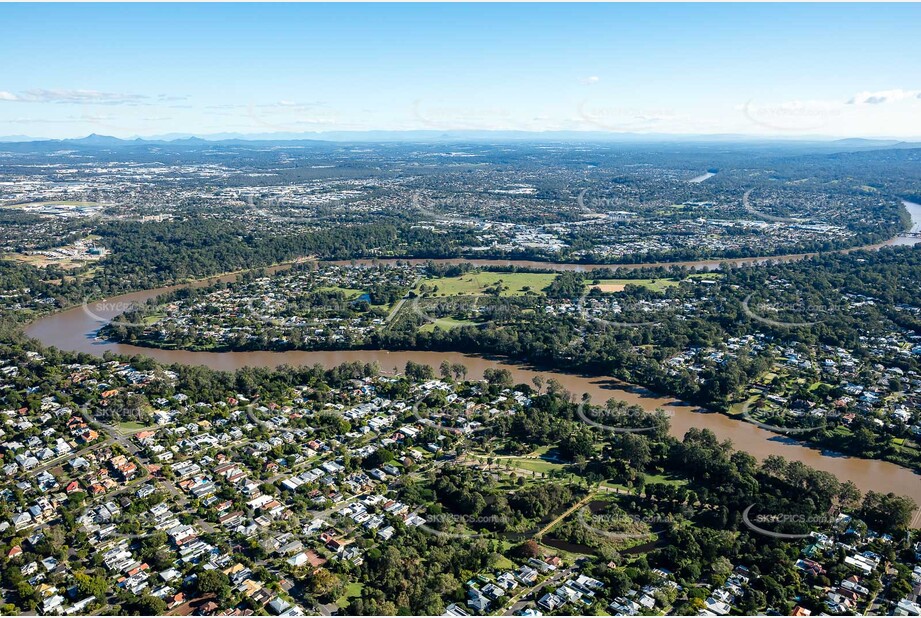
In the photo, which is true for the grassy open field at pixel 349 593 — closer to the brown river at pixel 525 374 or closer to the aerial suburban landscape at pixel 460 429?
the aerial suburban landscape at pixel 460 429

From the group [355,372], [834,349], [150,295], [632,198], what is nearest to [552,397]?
[355,372]

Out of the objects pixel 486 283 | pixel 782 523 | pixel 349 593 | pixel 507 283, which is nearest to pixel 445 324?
pixel 486 283

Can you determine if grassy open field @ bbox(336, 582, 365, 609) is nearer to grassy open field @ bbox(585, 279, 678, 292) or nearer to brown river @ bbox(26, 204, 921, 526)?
brown river @ bbox(26, 204, 921, 526)

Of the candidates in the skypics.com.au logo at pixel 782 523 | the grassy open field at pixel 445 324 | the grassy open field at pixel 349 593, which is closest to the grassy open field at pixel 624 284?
the grassy open field at pixel 445 324

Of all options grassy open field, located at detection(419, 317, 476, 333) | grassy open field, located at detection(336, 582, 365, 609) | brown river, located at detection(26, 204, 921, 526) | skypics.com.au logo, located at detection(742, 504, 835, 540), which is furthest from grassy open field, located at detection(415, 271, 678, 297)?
grassy open field, located at detection(336, 582, 365, 609)

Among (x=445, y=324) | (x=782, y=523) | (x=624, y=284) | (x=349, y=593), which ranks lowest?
(x=349, y=593)

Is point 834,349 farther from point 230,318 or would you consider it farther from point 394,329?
point 230,318

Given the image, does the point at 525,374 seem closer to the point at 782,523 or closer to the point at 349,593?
the point at 782,523

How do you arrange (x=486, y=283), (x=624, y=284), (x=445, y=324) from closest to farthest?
(x=445, y=324) < (x=624, y=284) < (x=486, y=283)

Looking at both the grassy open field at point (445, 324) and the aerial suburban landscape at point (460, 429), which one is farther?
the grassy open field at point (445, 324)

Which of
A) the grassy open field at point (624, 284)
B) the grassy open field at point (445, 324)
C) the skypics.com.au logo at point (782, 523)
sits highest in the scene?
the grassy open field at point (624, 284)
